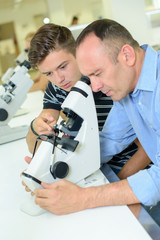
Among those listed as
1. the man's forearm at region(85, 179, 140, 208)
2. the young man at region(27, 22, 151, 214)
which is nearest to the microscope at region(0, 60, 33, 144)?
the young man at region(27, 22, 151, 214)

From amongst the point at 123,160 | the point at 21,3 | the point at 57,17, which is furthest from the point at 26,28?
the point at 123,160

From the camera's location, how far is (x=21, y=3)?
12.7 meters

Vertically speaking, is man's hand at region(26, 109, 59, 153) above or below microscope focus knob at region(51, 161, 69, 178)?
below

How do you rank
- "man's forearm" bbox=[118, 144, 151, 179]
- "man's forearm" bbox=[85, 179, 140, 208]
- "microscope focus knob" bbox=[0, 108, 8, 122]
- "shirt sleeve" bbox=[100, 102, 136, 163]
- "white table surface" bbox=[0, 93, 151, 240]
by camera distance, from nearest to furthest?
"white table surface" bbox=[0, 93, 151, 240]
"man's forearm" bbox=[85, 179, 140, 208]
"shirt sleeve" bbox=[100, 102, 136, 163]
"man's forearm" bbox=[118, 144, 151, 179]
"microscope focus knob" bbox=[0, 108, 8, 122]

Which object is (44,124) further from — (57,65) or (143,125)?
(143,125)

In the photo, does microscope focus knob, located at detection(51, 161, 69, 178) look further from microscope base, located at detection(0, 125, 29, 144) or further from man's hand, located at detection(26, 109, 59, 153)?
microscope base, located at detection(0, 125, 29, 144)

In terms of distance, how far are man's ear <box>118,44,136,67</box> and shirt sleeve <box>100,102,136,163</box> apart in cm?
32

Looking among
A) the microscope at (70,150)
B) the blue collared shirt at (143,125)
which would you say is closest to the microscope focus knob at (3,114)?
the blue collared shirt at (143,125)

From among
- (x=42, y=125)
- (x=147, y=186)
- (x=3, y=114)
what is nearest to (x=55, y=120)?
(x=42, y=125)

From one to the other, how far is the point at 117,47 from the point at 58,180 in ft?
1.90

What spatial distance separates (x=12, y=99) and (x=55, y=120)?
0.65m

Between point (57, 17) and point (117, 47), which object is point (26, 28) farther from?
point (117, 47)

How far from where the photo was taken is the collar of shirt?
1150mm

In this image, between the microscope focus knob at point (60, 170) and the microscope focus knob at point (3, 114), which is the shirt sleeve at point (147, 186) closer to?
the microscope focus knob at point (60, 170)
